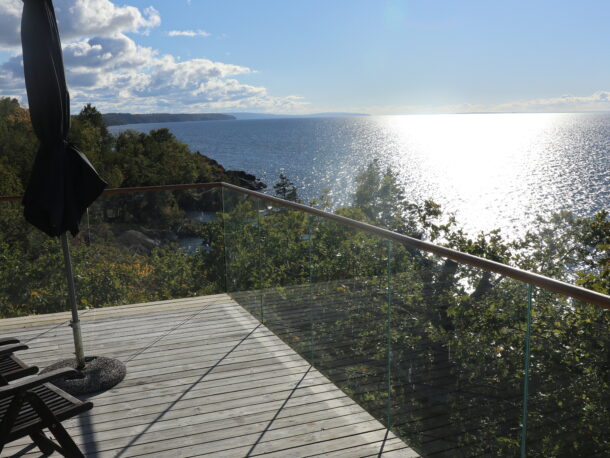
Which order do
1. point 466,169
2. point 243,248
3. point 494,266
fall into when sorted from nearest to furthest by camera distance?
point 494,266, point 243,248, point 466,169

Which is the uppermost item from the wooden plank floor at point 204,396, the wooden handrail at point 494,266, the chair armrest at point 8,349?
the wooden handrail at point 494,266

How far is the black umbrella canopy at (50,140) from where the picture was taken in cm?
293

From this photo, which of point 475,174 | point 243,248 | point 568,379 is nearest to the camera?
point 568,379

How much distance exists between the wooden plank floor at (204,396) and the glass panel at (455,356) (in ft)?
1.03

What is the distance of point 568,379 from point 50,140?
2830mm

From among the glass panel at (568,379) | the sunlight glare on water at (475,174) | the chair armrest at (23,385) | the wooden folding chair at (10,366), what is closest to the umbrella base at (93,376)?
the wooden folding chair at (10,366)

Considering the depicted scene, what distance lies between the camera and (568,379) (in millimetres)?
1817

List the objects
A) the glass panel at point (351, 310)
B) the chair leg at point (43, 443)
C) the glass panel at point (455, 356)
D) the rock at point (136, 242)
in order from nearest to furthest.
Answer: the glass panel at point (455, 356) → the chair leg at point (43, 443) → the glass panel at point (351, 310) → the rock at point (136, 242)

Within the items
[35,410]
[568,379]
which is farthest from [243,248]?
[568,379]

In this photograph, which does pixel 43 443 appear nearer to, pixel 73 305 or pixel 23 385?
pixel 23 385

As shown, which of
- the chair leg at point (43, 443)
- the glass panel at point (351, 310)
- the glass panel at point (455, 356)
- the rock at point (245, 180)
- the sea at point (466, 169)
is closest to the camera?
the glass panel at point (455, 356)

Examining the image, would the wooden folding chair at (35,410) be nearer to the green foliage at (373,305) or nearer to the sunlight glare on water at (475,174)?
the green foliage at (373,305)

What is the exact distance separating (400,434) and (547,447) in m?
0.98

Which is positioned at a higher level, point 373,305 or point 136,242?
point 373,305
